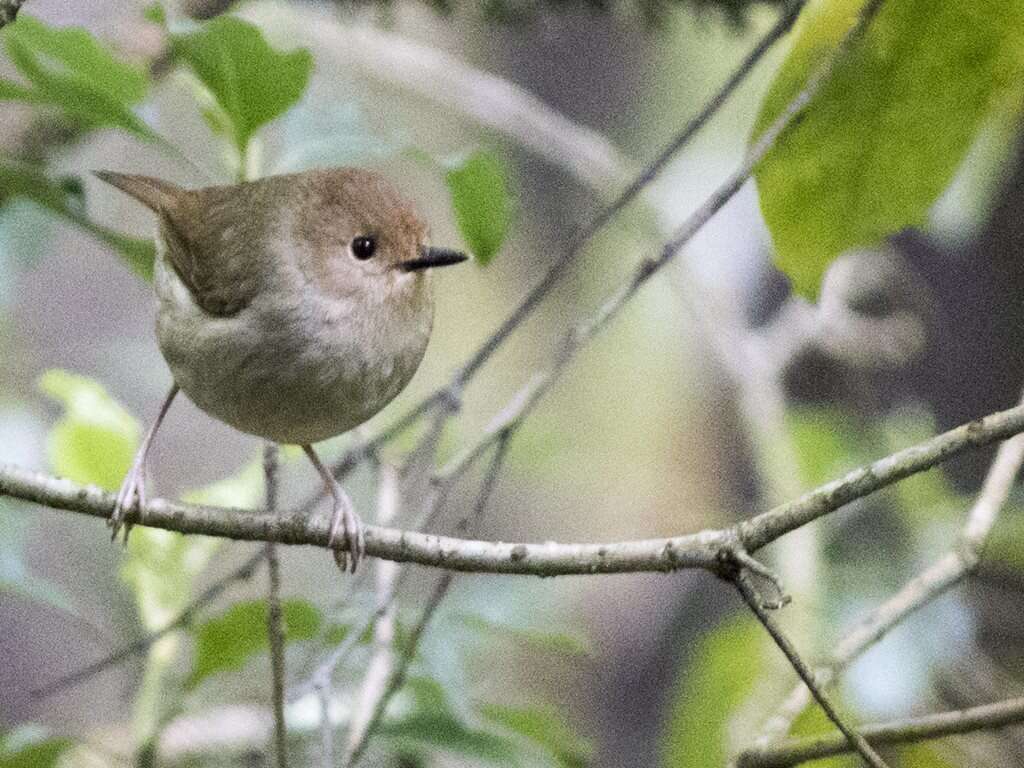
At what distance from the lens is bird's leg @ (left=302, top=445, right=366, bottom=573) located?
2045 mm

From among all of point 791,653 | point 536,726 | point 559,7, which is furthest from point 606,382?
point 791,653

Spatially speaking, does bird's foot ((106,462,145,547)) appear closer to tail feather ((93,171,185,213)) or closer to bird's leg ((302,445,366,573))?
bird's leg ((302,445,366,573))

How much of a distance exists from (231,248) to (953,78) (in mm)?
1282

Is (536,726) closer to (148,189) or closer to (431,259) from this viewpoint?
(431,259)

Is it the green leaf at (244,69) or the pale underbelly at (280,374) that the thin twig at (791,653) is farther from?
the green leaf at (244,69)

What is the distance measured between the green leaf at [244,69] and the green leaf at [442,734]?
1075 mm

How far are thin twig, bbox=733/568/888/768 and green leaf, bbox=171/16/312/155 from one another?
3.86ft

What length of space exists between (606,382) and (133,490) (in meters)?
4.20

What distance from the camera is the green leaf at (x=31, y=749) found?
2225mm

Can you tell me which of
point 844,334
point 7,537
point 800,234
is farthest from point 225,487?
point 844,334

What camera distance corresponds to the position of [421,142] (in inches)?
230

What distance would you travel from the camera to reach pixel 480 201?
214 cm

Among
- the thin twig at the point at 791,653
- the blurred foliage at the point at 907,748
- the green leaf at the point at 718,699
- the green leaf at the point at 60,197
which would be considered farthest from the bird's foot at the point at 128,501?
the green leaf at the point at 718,699

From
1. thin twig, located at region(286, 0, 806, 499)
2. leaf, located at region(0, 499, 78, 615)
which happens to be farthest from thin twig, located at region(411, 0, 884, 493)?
leaf, located at region(0, 499, 78, 615)
